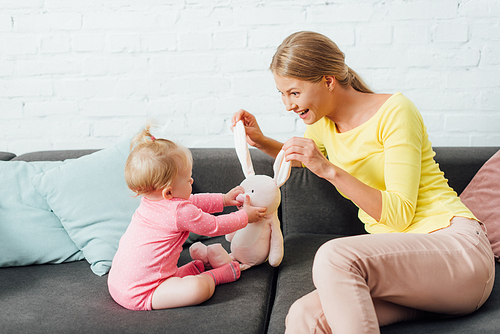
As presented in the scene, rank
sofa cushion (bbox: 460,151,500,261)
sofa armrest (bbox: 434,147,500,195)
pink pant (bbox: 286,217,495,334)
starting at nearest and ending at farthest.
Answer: pink pant (bbox: 286,217,495,334), sofa cushion (bbox: 460,151,500,261), sofa armrest (bbox: 434,147,500,195)

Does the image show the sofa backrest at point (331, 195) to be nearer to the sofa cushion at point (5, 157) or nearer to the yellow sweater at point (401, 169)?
the yellow sweater at point (401, 169)

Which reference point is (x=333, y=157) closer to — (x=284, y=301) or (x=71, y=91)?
(x=284, y=301)

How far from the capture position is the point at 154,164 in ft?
3.88

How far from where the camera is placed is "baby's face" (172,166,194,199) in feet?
4.06

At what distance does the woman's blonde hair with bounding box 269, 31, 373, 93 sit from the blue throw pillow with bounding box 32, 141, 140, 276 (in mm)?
742

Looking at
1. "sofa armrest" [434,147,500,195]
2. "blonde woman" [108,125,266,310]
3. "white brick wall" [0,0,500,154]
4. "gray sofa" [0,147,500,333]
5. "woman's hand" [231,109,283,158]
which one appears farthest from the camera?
"white brick wall" [0,0,500,154]

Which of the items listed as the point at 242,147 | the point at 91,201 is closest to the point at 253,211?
the point at 242,147

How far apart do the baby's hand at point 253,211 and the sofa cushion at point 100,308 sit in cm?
20

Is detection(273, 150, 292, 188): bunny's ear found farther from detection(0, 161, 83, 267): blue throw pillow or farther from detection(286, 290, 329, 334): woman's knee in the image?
detection(0, 161, 83, 267): blue throw pillow

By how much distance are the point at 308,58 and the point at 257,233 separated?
1.95 ft

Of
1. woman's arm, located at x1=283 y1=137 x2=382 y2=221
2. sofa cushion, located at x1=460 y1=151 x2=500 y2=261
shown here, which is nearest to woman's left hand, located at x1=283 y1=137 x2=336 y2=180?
woman's arm, located at x1=283 y1=137 x2=382 y2=221

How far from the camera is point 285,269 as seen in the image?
4.58 feet

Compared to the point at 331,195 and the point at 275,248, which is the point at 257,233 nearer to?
the point at 275,248

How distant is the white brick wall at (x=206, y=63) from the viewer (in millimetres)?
1764
